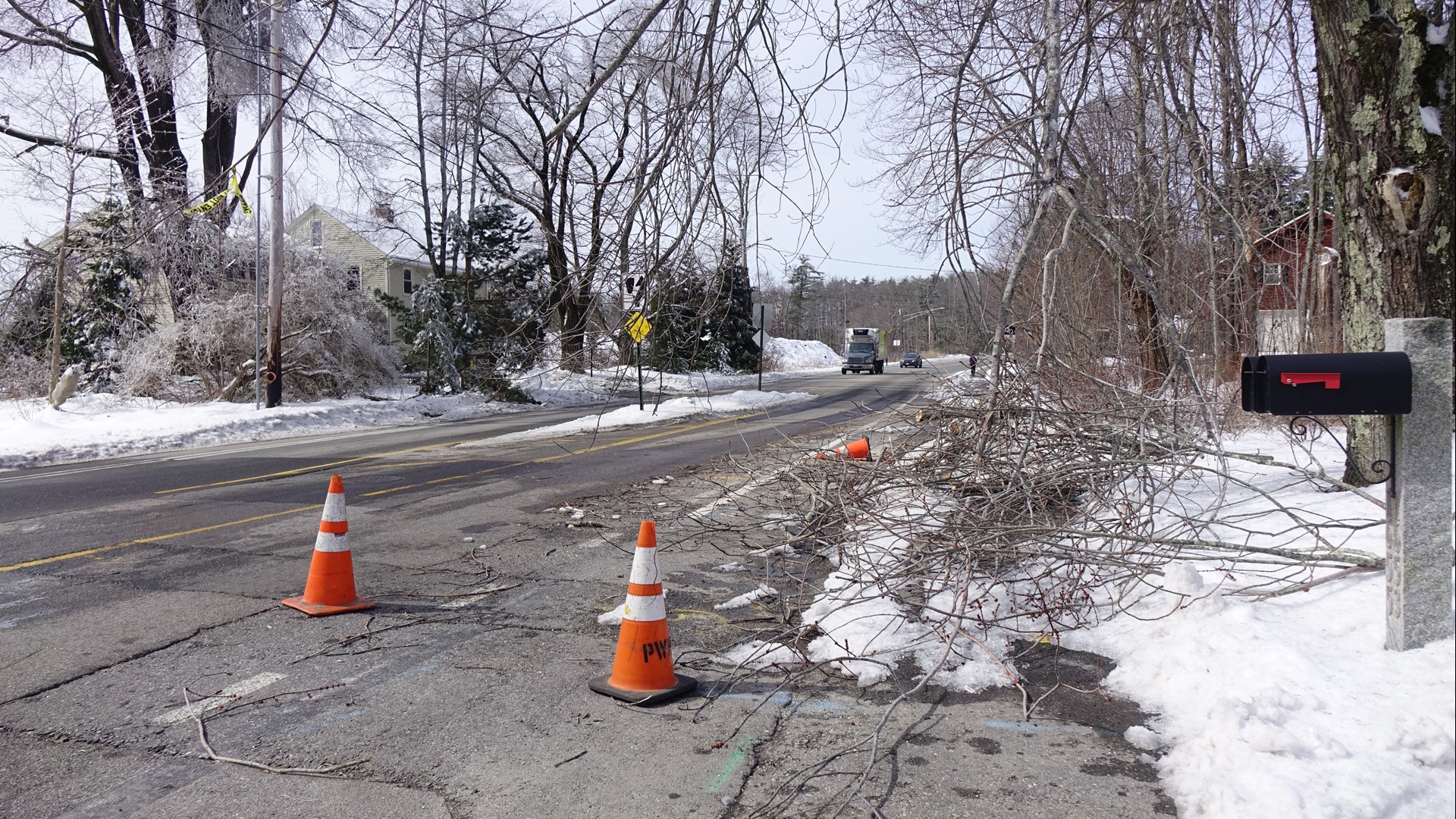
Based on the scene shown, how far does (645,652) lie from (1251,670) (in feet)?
8.15

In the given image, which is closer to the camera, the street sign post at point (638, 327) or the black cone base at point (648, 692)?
the black cone base at point (648, 692)

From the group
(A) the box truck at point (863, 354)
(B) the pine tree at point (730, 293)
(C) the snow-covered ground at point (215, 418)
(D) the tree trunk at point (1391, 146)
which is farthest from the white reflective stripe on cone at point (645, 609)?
(A) the box truck at point (863, 354)

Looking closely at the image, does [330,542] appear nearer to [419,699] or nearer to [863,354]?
[419,699]

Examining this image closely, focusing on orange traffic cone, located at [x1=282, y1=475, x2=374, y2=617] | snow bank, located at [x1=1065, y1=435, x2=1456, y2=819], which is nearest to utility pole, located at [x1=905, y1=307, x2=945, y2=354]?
snow bank, located at [x1=1065, y1=435, x2=1456, y2=819]

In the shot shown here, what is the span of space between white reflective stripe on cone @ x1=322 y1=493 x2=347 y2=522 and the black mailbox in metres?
4.82

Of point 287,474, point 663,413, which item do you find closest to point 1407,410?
point 287,474

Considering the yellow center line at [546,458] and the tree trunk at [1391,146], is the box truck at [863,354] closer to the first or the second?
A: the yellow center line at [546,458]

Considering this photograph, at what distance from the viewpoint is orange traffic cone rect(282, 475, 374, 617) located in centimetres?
532

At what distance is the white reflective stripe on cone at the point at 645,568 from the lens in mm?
4094

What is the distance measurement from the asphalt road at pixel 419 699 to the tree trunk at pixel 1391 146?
2.65m

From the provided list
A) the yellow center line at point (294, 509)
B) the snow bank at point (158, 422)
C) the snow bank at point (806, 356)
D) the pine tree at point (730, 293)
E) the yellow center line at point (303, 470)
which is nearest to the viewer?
the pine tree at point (730, 293)

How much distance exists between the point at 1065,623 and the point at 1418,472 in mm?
1989

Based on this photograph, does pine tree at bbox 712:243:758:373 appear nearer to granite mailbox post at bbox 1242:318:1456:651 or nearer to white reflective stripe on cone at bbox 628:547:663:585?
white reflective stripe on cone at bbox 628:547:663:585

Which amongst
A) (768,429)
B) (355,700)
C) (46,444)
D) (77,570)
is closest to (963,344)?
(355,700)
